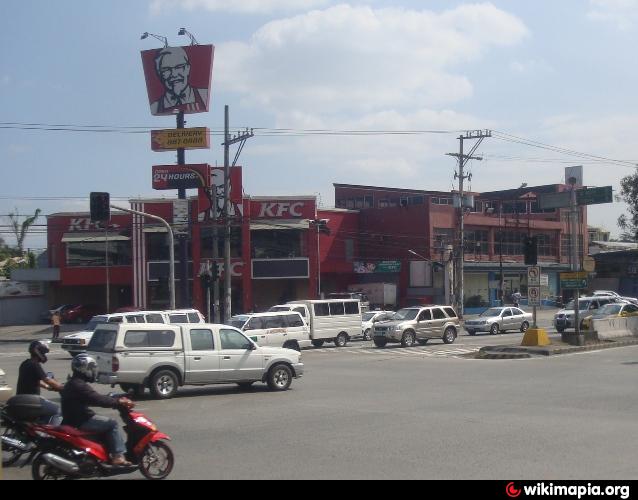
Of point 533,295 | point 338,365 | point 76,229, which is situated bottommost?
point 338,365

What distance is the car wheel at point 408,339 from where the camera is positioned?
3753 cm

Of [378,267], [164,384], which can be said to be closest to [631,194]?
[378,267]

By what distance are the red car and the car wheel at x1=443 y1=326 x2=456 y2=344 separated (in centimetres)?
3452

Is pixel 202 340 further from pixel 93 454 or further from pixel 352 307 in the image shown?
pixel 352 307

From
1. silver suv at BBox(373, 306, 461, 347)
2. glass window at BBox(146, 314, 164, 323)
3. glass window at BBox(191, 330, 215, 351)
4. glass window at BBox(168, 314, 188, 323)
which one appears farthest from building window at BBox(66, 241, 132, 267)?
glass window at BBox(191, 330, 215, 351)

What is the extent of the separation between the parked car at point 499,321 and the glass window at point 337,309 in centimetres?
988

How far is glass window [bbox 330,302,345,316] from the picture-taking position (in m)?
39.3

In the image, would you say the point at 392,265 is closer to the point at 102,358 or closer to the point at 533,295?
the point at 533,295

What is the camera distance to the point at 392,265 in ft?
230

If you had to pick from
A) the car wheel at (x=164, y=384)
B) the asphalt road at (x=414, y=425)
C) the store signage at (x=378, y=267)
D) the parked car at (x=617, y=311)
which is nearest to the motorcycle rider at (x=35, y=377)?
the asphalt road at (x=414, y=425)

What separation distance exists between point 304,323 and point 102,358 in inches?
663

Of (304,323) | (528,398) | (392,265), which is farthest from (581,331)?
(392,265)

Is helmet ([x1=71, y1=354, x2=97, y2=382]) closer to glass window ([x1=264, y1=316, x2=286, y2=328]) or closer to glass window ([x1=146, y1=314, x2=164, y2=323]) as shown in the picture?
glass window ([x1=146, y1=314, x2=164, y2=323])
